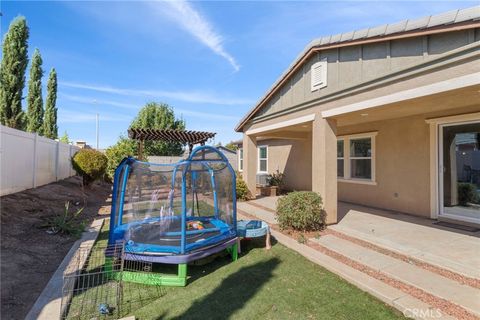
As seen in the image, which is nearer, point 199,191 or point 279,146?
point 199,191

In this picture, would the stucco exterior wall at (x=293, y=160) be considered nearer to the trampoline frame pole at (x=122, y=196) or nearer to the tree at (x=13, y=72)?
the trampoline frame pole at (x=122, y=196)

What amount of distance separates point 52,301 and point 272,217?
246 inches

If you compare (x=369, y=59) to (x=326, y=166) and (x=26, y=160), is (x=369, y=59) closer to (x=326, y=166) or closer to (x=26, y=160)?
(x=326, y=166)

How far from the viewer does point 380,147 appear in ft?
30.0

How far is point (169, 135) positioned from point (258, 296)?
9.99 m

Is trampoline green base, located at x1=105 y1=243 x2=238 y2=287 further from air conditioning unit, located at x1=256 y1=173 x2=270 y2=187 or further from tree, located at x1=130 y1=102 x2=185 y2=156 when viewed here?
tree, located at x1=130 y1=102 x2=185 y2=156

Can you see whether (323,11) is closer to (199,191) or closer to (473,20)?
(473,20)

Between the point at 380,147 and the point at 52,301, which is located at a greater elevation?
the point at 380,147

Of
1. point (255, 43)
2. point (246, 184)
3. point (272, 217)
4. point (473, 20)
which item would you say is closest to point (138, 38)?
point (255, 43)

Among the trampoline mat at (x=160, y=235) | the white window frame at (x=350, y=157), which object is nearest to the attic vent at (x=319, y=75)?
the white window frame at (x=350, y=157)

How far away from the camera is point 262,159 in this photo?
56.1 ft

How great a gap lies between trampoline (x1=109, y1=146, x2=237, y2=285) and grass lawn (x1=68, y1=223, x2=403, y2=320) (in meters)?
0.41

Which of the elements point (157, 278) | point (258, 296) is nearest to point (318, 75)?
point (258, 296)

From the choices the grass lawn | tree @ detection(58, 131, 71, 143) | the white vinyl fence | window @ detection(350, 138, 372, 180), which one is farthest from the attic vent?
tree @ detection(58, 131, 71, 143)
